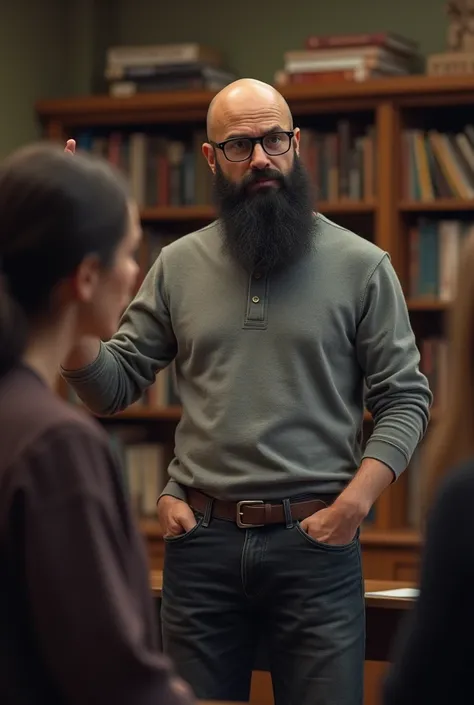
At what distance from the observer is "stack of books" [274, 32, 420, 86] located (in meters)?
4.07

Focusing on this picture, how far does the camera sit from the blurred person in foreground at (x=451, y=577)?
119 cm

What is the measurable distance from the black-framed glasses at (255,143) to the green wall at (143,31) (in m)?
2.08

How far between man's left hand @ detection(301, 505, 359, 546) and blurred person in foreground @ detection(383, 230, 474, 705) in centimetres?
96

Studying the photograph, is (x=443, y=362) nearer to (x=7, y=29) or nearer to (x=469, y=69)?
(x=469, y=69)

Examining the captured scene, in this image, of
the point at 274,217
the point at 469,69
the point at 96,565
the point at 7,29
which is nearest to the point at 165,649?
the point at 274,217

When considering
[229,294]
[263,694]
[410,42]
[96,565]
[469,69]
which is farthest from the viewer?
[410,42]

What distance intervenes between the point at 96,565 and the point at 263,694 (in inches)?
66.3

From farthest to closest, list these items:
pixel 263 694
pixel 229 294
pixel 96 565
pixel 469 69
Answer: pixel 469 69 < pixel 263 694 < pixel 229 294 < pixel 96 565

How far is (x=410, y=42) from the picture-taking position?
4.30 metres

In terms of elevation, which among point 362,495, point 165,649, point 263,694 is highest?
point 362,495

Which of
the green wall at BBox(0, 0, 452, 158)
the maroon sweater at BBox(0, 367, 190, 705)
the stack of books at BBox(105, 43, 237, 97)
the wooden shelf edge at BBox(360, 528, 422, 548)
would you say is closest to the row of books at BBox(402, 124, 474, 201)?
the green wall at BBox(0, 0, 452, 158)

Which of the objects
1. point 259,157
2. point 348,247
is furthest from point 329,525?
point 259,157

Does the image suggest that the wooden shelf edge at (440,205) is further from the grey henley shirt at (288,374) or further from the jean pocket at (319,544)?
the jean pocket at (319,544)

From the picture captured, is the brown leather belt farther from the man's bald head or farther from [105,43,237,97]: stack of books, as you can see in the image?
[105,43,237,97]: stack of books
